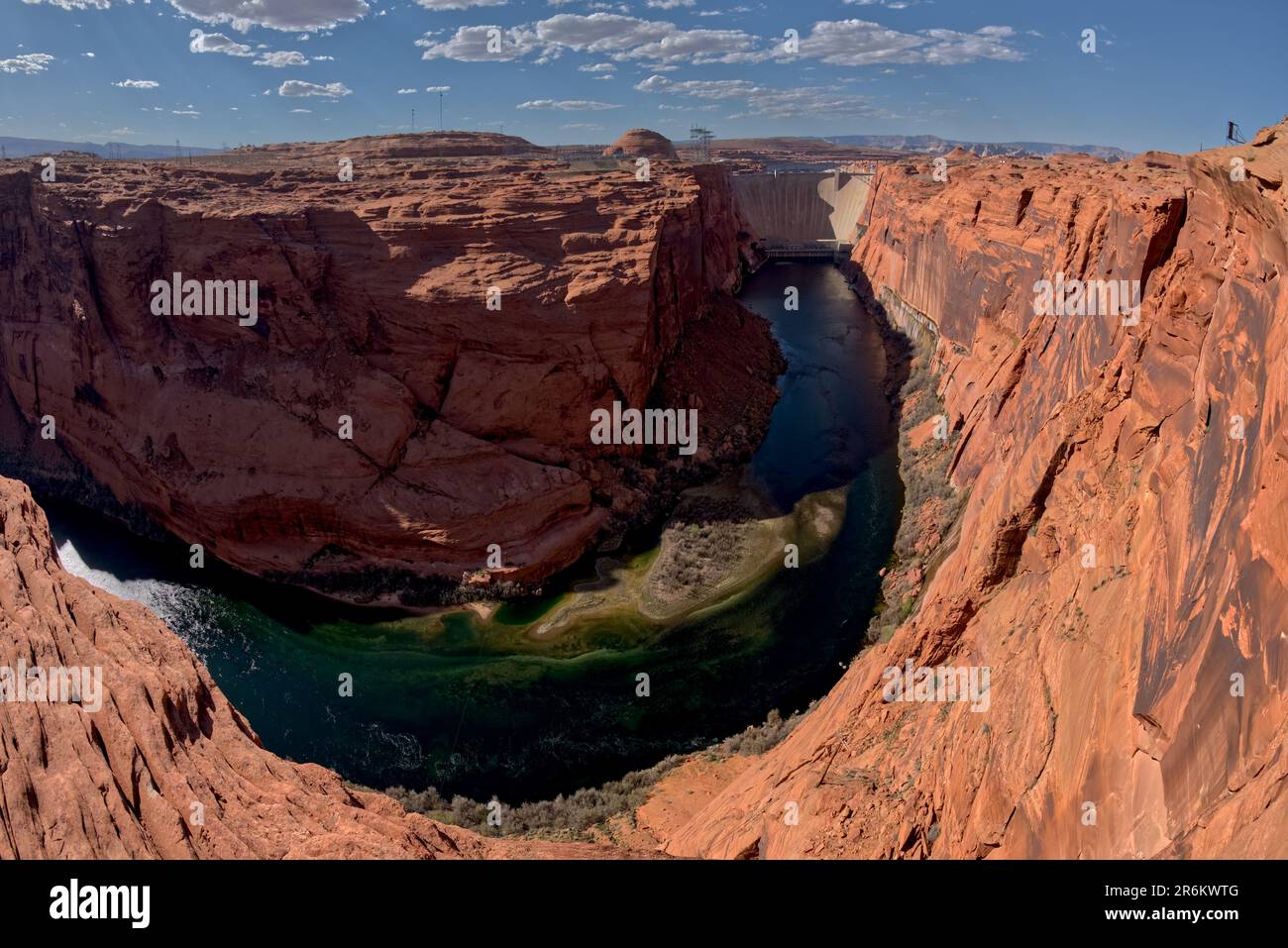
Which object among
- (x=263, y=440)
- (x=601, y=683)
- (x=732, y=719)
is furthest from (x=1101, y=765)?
(x=263, y=440)

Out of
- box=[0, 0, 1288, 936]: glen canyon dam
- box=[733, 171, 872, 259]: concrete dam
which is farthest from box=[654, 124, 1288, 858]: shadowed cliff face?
box=[733, 171, 872, 259]: concrete dam

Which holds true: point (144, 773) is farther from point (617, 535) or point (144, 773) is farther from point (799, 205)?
point (799, 205)

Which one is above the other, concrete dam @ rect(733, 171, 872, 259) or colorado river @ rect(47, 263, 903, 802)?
concrete dam @ rect(733, 171, 872, 259)

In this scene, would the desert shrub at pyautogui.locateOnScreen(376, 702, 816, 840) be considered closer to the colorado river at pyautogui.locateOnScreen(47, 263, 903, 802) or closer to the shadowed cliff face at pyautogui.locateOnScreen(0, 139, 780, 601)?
the colorado river at pyautogui.locateOnScreen(47, 263, 903, 802)

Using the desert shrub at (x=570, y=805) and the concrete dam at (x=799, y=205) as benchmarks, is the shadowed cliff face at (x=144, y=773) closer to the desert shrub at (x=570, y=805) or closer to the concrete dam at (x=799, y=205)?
the desert shrub at (x=570, y=805)

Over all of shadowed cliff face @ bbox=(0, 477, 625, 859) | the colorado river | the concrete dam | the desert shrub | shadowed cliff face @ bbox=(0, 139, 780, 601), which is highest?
the concrete dam

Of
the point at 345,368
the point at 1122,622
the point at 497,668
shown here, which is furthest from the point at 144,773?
the point at 345,368
